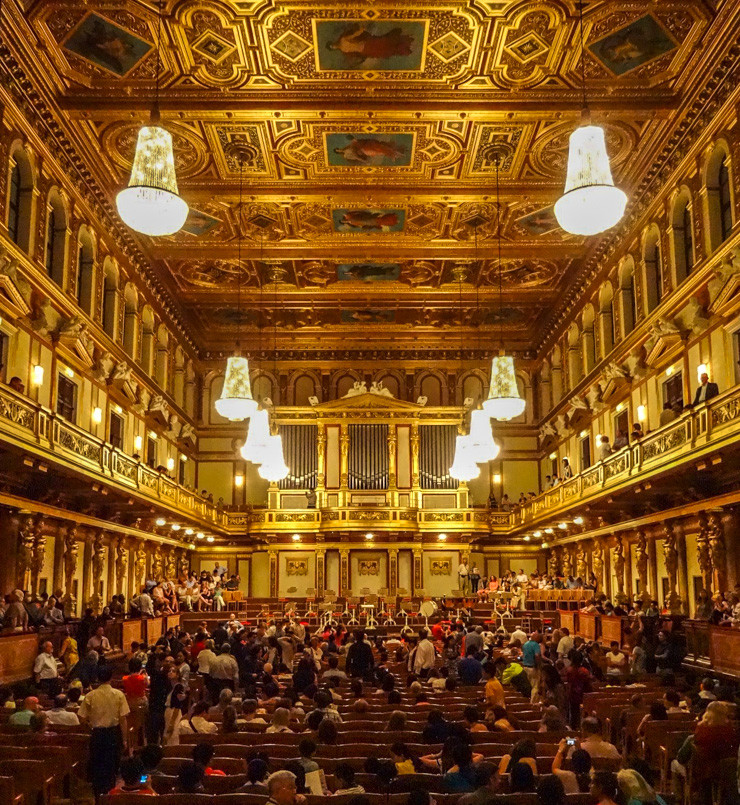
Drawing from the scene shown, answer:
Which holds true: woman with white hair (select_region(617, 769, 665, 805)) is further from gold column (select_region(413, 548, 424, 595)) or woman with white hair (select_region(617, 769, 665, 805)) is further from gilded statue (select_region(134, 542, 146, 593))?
gold column (select_region(413, 548, 424, 595))

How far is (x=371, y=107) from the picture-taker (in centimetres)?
1700

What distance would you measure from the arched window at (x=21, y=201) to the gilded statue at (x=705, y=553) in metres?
14.5

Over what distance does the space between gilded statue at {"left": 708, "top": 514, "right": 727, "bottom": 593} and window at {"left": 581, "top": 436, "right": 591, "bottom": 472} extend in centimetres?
1078

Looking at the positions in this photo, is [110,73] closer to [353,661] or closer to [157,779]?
[353,661]

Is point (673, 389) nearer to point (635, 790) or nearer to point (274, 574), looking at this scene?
point (635, 790)

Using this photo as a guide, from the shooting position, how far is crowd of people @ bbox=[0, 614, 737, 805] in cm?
618

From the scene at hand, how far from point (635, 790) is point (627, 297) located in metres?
19.2

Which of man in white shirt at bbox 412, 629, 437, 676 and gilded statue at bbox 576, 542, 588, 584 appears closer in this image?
man in white shirt at bbox 412, 629, 437, 676

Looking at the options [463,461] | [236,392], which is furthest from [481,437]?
[236,392]

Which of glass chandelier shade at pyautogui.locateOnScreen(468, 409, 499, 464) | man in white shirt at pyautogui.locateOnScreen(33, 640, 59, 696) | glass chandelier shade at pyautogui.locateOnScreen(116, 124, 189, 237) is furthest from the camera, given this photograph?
glass chandelier shade at pyautogui.locateOnScreen(468, 409, 499, 464)

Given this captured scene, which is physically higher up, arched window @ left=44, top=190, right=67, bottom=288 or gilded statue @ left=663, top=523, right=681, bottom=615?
arched window @ left=44, top=190, right=67, bottom=288

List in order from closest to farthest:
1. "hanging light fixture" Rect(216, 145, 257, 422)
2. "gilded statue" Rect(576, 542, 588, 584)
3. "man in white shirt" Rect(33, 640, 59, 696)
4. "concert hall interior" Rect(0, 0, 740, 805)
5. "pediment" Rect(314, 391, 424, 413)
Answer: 1. "concert hall interior" Rect(0, 0, 740, 805)
2. "man in white shirt" Rect(33, 640, 59, 696)
3. "hanging light fixture" Rect(216, 145, 257, 422)
4. "gilded statue" Rect(576, 542, 588, 584)
5. "pediment" Rect(314, 391, 424, 413)

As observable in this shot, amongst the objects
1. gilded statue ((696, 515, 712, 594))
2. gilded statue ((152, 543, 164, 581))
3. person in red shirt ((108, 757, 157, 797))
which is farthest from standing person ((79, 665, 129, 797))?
gilded statue ((152, 543, 164, 581))

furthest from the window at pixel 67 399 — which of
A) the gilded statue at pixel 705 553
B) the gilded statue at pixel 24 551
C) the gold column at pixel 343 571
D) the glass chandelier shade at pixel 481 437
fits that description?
the gold column at pixel 343 571
